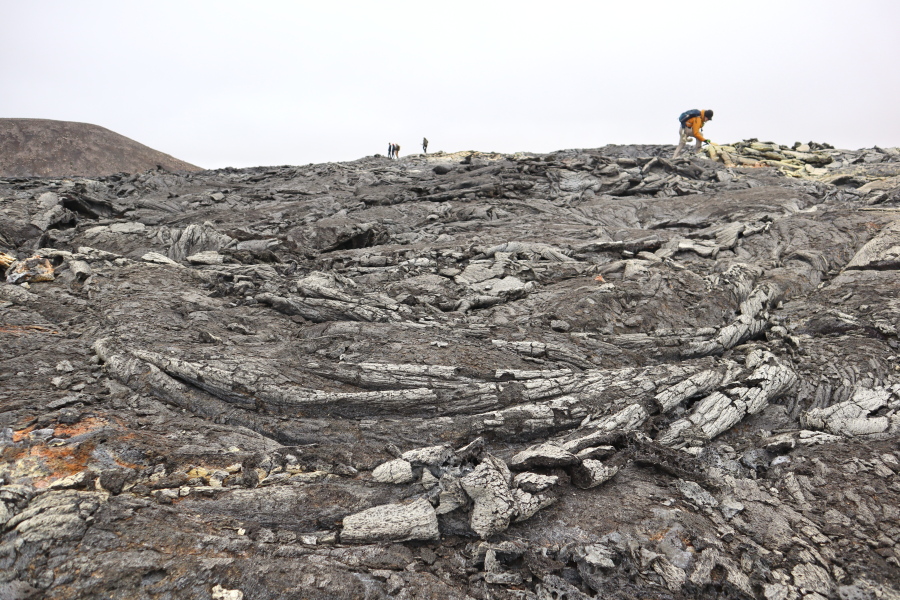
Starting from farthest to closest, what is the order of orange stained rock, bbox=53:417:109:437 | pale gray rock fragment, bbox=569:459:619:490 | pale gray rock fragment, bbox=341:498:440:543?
pale gray rock fragment, bbox=569:459:619:490
orange stained rock, bbox=53:417:109:437
pale gray rock fragment, bbox=341:498:440:543

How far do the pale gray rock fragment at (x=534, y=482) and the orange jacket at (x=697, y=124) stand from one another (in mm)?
28992

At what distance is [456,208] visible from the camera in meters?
20.3

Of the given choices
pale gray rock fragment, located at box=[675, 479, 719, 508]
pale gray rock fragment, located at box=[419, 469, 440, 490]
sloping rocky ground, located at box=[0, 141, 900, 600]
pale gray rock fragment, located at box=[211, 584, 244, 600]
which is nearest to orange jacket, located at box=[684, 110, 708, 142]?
sloping rocky ground, located at box=[0, 141, 900, 600]

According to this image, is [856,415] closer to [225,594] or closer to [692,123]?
[225,594]

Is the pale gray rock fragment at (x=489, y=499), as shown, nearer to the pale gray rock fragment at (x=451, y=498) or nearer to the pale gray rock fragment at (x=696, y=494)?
the pale gray rock fragment at (x=451, y=498)

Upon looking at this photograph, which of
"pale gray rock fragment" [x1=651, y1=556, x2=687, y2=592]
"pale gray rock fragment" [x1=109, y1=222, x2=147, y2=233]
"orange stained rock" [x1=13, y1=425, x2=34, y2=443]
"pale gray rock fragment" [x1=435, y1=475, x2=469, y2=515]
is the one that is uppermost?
"pale gray rock fragment" [x1=109, y1=222, x2=147, y2=233]

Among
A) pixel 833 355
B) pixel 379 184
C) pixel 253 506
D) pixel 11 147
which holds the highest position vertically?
pixel 11 147

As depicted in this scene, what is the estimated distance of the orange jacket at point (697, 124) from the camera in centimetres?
2692

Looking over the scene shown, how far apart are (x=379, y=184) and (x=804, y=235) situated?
64.3 feet

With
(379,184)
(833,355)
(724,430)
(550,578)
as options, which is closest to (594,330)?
(724,430)

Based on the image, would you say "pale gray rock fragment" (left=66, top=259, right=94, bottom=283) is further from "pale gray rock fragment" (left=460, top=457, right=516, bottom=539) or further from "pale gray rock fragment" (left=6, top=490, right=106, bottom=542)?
"pale gray rock fragment" (left=460, top=457, right=516, bottom=539)

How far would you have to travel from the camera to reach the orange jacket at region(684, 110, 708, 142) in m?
26.9

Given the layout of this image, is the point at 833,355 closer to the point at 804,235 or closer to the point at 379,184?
the point at 804,235

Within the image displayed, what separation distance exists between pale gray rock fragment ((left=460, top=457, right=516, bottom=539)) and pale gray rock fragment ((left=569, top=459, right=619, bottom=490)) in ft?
3.92
